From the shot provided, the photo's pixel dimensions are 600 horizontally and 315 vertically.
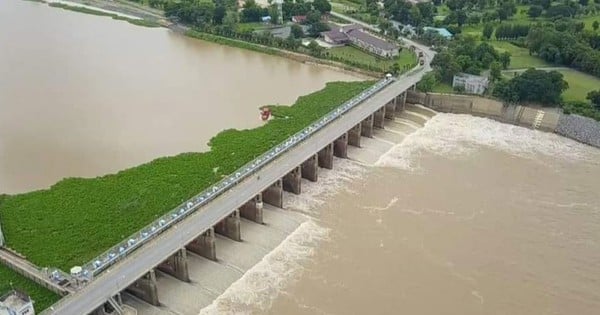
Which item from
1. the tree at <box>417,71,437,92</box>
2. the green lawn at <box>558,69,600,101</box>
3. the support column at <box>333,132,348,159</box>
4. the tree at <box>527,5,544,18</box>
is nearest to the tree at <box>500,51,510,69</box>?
the green lawn at <box>558,69,600,101</box>

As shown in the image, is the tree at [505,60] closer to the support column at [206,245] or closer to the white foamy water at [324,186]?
the white foamy water at [324,186]

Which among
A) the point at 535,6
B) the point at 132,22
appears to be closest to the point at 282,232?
the point at 132,22

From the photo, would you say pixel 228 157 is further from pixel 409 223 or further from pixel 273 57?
pixel 273 57

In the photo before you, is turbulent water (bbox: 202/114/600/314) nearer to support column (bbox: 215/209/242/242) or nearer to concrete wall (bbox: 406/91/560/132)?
support column (bbox: 215/209/242/242)

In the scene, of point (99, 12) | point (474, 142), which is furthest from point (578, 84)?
point (99, 12)

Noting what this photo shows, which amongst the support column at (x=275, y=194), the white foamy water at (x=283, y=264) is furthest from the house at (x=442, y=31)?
the support column at (x=275, y=194)

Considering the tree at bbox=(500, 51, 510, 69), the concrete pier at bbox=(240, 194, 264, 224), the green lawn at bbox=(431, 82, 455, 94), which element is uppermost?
the tree at bbox=(500, 51, 510, 69)
